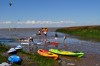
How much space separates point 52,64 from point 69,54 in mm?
8010

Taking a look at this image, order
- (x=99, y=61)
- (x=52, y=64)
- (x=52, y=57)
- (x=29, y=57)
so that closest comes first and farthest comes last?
(x=52, y=64) → (x=29, y=57) → (x=52, y=57) → (x=99, y=61)

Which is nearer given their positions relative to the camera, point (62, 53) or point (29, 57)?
point (29, 57)

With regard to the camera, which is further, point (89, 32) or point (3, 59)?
point (89, 32)

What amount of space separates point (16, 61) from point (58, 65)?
388 centimetres

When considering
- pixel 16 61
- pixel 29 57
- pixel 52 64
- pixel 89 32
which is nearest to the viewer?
pixel 16 61

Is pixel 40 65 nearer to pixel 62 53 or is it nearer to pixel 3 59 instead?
pixel 3 59

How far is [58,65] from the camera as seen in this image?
23.5m

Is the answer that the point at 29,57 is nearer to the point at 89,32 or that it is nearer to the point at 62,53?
the point at 62,53

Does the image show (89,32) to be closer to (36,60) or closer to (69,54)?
(69,54)

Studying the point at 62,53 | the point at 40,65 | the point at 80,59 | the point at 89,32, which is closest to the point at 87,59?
the point at 80,59

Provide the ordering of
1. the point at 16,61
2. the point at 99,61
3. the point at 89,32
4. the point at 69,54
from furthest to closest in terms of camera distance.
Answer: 1. the point at 89,32
2. the point at 69,54
3. the point at 99,61
4. the point at 16,61

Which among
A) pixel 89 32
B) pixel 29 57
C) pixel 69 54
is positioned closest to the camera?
pixel 29 57

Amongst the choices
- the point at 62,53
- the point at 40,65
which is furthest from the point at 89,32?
the point at 40,65

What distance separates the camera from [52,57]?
26328 millimetres
